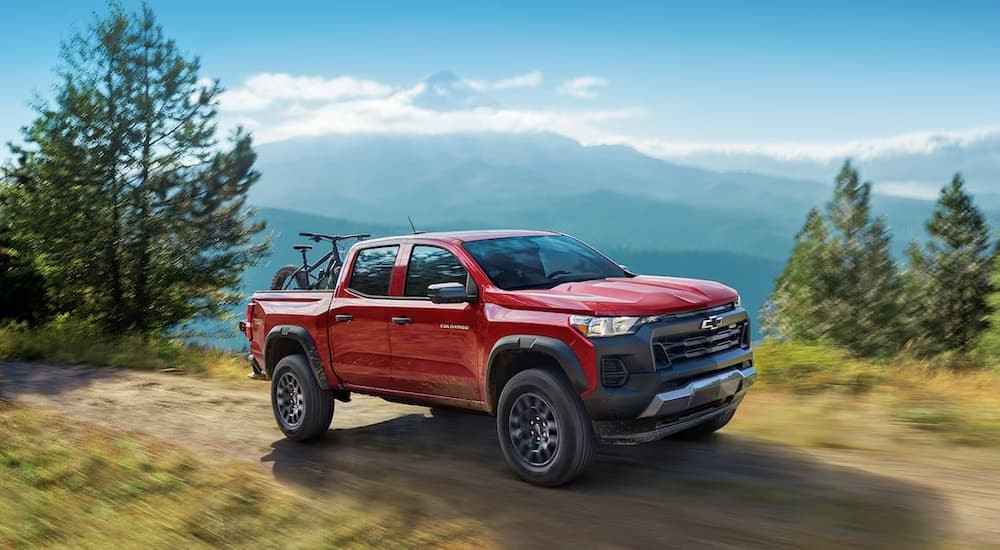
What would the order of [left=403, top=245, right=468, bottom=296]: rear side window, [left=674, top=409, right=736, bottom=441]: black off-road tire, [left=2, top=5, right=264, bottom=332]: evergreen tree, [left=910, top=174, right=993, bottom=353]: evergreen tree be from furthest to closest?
[left=910, top=174, right=993, bottom=353]: evergreen tree
[left=2, top=5, right=264, bottom=332]: evergreen tree
[left=674, top=409, right=736, bottom=441]: black off-road tire
[left=403, top=245, right=468, bottom=296]: rear side window

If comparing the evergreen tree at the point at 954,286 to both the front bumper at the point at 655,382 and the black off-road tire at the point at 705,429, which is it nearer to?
the black off-road tire at the point at 705,429

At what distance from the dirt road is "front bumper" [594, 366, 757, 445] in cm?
46

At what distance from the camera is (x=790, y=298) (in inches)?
2051

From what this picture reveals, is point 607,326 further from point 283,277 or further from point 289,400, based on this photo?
point 283,277

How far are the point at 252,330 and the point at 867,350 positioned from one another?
4283 centimetres

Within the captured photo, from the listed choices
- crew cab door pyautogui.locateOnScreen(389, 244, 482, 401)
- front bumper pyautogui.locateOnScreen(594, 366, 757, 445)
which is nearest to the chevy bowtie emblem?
front bumper pyautogui.locateOnScreen(594, 366, 757, 445)

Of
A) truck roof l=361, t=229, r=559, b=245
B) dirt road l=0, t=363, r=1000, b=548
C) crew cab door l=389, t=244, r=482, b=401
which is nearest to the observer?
dirt road l=0, t=363, r=1000, b=548

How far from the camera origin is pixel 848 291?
157 feet

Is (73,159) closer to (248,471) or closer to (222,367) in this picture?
(222,367)

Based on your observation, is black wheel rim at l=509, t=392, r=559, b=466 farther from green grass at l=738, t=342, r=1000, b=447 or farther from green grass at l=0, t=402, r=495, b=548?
green grass at l=738, t=342, r=1000, b=447

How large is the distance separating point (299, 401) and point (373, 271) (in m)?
1.70

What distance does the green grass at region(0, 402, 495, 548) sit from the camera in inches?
202

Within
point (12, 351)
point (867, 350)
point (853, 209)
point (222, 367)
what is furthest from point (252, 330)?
point (853, 209)

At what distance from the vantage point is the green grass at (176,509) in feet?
16.9
